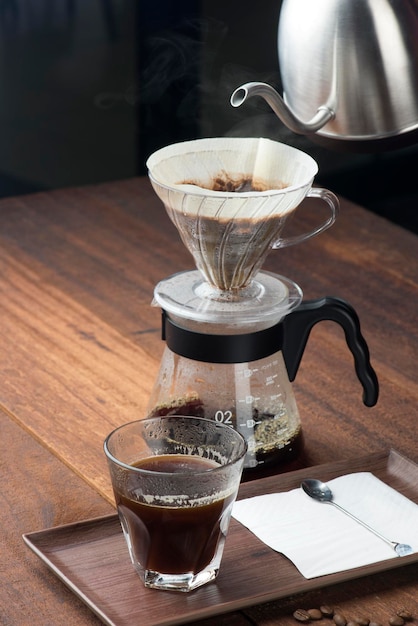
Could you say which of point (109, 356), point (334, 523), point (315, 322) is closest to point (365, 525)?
point (334, 523)

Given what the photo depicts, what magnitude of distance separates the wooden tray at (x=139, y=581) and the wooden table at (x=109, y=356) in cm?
2

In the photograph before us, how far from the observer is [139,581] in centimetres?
88

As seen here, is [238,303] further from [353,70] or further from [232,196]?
[353,70]

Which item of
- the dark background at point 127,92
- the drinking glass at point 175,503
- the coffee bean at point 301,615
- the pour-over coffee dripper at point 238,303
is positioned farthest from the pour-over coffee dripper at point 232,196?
the dark background at point 127,92

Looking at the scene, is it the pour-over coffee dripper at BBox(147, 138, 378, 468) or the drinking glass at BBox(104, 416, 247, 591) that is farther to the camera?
the pour-over coffee dripper at BBox(147, 138, 378, 468)

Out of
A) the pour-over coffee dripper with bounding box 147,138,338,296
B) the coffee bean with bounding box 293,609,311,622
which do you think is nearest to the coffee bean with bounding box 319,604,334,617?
the coffee bean with bounding box 293,609,311,622

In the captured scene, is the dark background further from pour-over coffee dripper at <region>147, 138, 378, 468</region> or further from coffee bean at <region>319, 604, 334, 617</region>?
coffee bean at <region>319, 604, 334, 617</region>

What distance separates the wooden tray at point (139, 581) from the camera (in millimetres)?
839

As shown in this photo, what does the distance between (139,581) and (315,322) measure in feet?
1.18

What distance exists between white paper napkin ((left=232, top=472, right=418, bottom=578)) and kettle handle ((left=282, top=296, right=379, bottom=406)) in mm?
131

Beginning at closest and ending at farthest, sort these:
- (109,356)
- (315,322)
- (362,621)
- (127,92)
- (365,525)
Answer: (362,621) < (365,525) < (315,322) < (109,356) < (127,92)

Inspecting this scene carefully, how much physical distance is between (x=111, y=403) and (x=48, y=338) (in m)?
0.23

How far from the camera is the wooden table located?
35.7 inches

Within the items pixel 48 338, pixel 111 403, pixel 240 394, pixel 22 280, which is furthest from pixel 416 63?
pixel 22 280
